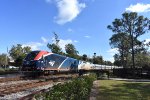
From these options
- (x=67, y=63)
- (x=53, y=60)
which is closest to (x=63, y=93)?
(x=53, y=60)

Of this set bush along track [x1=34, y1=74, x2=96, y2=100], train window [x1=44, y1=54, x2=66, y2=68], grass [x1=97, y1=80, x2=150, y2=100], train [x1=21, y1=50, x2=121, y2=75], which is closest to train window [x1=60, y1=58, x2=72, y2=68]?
train window [x1=44, y1=54, x2=66, y2=68]

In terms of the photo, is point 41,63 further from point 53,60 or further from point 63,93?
point 63,93

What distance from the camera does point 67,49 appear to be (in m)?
123

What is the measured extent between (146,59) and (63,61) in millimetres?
88885

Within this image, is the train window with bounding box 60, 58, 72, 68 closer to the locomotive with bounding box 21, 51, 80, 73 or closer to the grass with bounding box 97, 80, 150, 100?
the locomotive with bounding box 21, 51, 80, 73

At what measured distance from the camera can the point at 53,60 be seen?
39844mm

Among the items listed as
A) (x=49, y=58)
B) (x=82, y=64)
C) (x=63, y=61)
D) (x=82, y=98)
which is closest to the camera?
(x=82, y=98)

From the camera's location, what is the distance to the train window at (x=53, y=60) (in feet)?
124

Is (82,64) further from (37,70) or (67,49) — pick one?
(67,49)

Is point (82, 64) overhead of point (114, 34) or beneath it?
beneath

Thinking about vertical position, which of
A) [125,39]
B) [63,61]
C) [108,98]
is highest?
[125,39]

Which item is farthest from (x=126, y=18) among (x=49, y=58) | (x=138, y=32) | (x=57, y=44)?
(x=49, y=58)

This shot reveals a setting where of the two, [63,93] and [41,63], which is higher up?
[41,63]

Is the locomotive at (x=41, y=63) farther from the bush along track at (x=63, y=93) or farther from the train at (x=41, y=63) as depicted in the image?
the bush along track at (x=63, y=93)
